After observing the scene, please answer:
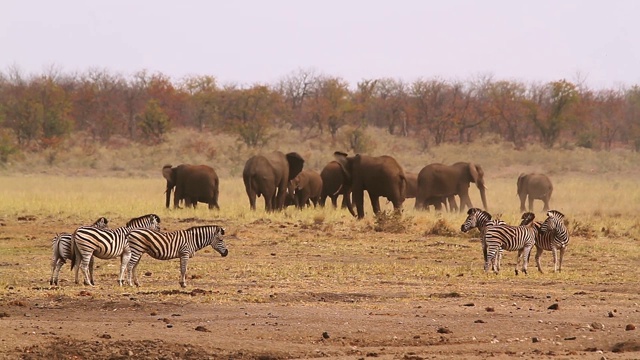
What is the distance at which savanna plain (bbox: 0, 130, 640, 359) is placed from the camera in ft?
34.4

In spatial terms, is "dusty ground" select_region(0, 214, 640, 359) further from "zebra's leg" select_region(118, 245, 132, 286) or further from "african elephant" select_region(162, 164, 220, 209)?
"african elephant" select_region(162, 164, 220, 209)

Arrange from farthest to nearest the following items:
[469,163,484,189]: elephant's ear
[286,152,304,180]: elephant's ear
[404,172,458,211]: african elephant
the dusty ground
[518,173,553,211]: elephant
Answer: [518,173,553,211]: elephant
[404,172,458,211]: african elephant
[469,163,484,189]: elephant's ear
[286,152,304,180]: elephant's ear
the dusty ground

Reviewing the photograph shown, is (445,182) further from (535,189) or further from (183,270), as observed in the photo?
(183,270)

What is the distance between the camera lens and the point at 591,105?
71875 mm

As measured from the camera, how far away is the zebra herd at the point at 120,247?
46.4ft

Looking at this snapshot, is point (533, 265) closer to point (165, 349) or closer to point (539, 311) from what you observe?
point (539, 311)

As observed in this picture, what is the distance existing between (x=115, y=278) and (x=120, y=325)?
4.39 metres

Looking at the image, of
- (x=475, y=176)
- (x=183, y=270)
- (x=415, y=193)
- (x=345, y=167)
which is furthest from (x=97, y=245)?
(x=475, y=176)

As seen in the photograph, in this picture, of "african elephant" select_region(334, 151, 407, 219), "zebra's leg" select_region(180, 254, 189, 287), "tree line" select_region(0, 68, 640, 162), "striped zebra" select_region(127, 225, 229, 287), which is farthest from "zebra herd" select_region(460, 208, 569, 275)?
"tree line" select_region(0, 68, 640, 162)

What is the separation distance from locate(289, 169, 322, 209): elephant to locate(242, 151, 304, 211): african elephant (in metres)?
1.46

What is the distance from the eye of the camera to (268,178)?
2934 centimetres

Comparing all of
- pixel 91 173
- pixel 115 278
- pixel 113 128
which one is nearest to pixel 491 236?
pixel 115 278

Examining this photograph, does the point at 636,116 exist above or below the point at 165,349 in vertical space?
above

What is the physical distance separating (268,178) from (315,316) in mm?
17386
